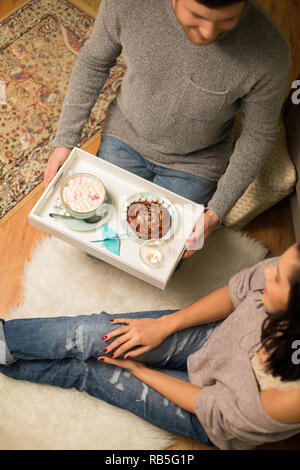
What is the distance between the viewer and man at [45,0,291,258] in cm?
94

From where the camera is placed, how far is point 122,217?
1.17m

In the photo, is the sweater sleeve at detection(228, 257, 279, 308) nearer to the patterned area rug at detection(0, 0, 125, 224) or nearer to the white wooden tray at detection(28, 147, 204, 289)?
the white wooden tray at detection(28, 147, 204, 289)

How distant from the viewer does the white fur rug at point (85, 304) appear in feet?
4.32

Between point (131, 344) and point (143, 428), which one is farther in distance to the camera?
point (143, 428)

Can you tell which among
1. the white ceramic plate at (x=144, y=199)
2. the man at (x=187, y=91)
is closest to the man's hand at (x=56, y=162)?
the man at (x=187, y=91)

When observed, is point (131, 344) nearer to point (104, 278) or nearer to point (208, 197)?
point (104, 278)

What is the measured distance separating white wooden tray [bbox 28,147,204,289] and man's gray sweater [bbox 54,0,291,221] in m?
0.09

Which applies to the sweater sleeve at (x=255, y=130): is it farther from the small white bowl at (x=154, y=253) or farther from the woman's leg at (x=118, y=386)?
the woman's leg at (x=118, y=386)

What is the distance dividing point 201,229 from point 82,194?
363 mm

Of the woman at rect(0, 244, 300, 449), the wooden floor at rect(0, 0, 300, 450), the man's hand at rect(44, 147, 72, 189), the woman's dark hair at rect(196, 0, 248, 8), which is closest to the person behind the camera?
the woman's dark hair at rect(196, 0, 248, 8)

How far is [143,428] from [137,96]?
105 cm

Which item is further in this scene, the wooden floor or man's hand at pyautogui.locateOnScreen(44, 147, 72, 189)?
the wooden floor

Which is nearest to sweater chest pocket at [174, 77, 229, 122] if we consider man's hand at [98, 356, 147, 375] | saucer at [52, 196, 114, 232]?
saucer at [52, 196, 114, 232]

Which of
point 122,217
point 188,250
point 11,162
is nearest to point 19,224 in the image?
point 11,162
